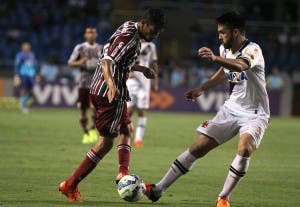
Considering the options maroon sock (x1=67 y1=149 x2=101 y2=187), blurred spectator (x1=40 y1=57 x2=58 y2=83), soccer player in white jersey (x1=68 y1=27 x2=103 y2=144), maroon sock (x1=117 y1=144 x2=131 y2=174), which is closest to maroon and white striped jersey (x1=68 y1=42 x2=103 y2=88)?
soccer player in white jersey (x1=68 y1=27 x2=103 y2=144)

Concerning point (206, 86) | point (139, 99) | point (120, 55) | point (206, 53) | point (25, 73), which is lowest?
point (25, 73)

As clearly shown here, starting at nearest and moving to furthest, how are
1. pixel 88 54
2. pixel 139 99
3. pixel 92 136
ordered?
pixel 88 54 < pixel 139 99 < pixel 92 136

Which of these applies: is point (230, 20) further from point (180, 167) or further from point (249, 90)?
point (180, 167)

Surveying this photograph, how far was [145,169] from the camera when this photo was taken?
12312mm

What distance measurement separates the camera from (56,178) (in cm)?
1102

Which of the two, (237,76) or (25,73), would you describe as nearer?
(237,76)

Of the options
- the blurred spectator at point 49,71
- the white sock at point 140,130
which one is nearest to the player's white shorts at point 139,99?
the white sock at point 140,130

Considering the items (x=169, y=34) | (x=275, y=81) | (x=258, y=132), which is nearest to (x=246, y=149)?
(x=258, y=132)

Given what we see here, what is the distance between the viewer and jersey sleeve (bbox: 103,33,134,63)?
29.9 ft

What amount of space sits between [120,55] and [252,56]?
161 cm

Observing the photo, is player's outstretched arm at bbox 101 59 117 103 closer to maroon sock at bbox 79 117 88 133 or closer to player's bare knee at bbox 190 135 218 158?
player's bare knee at bbox 190 135 218 158

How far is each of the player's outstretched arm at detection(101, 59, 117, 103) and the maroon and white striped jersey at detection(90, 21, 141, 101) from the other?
3.1 inches

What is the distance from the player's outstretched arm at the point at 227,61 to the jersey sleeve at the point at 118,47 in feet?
4.76

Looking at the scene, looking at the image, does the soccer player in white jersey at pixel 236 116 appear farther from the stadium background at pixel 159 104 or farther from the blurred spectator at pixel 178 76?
the blurred spectator at pixel 178 76
